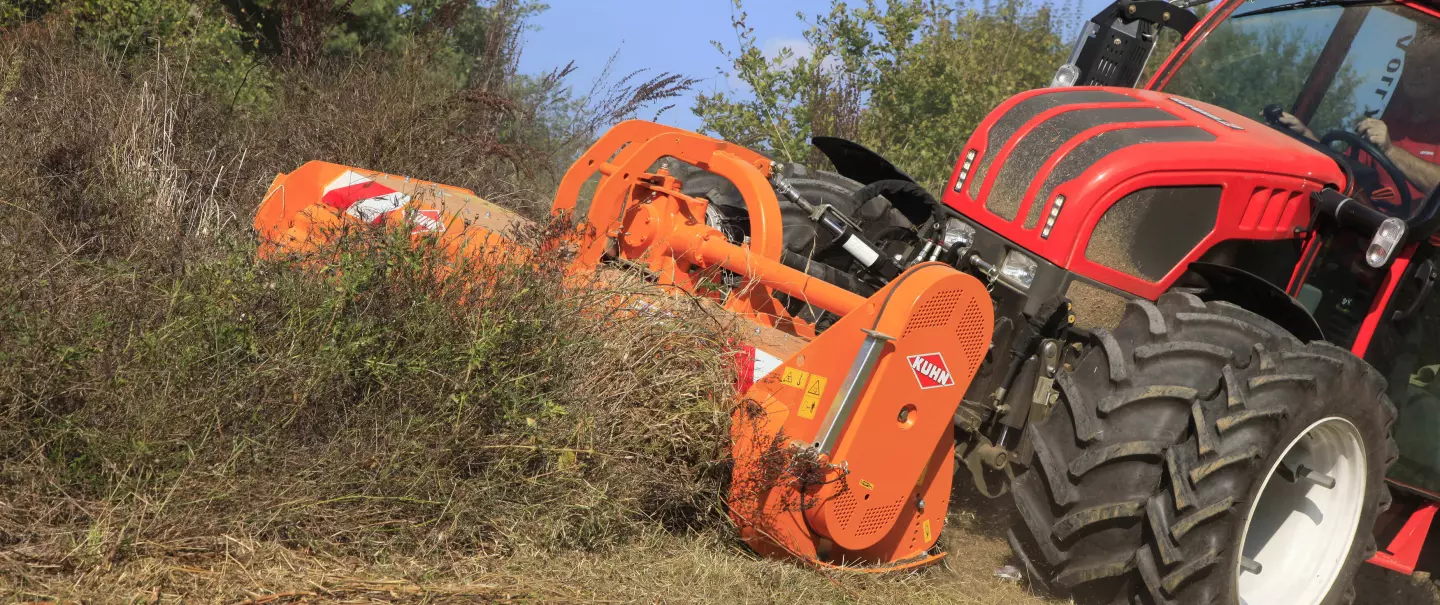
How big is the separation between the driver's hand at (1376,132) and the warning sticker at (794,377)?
283cm

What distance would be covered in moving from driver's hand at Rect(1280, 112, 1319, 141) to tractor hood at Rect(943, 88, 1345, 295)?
31cm

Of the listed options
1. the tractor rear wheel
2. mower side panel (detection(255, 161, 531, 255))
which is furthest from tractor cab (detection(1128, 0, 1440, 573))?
mower side panel (detection(255, 161, 531, 255))

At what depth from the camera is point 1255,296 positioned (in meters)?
4.39

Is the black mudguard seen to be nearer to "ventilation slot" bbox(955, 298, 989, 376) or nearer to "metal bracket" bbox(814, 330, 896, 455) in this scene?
"ventilation slot" bbox(955, 298, 989, 376)

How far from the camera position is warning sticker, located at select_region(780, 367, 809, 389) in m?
3.84

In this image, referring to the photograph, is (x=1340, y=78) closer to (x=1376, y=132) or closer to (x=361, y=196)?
(x=1376, y=132)

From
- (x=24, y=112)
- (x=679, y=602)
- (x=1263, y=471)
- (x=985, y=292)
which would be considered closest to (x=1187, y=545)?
(x=1263, y=471)

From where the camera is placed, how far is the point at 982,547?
4668 millimetres

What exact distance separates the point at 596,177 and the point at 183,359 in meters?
7.94

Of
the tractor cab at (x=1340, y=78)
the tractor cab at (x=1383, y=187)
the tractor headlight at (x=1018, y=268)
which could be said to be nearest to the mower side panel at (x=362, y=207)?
the tractor headlight at (x=1018, y=268)

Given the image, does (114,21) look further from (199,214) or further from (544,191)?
(544,191)

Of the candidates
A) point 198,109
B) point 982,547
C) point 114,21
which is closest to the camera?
point 982,547

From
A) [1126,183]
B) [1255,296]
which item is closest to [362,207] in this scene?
[1126,183]

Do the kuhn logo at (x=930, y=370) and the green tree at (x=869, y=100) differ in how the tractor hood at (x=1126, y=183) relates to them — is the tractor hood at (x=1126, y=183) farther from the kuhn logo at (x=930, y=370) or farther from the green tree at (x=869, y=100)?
the green tree at (x=869, y=100)
